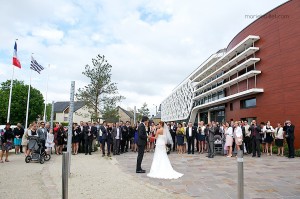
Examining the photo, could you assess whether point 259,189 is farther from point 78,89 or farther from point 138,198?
point 78,89

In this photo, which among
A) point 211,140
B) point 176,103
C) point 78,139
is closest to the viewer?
point 211,140

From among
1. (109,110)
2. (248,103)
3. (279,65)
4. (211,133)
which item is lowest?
(211,133)

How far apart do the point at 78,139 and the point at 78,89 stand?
34.1 ft

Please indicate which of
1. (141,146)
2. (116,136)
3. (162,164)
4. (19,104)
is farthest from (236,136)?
(19,104)

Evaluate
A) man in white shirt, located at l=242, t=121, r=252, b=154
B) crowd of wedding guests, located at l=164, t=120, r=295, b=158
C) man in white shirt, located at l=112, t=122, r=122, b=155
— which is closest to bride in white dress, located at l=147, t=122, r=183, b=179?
crowd of wedding guests, located at l=164, t=120, r=295, b=158

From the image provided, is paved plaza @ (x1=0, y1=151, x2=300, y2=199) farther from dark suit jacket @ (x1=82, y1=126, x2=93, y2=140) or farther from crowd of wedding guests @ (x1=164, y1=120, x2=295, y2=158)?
dark suit jacket @ (x1=82, y1=126, x2=93, y2=140)

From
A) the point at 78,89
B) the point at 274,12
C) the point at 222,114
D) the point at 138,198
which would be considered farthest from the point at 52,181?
the point at 222,114

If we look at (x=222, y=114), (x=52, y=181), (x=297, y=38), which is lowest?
(x=52, y=181)

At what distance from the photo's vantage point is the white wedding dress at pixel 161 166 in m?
9.11

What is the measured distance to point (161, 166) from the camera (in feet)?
30.7

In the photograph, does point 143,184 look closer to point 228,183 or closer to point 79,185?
point 79,185

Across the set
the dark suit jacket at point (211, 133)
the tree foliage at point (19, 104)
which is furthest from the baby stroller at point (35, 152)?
the tree foliage at point (19, 104)

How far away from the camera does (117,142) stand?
16.5m

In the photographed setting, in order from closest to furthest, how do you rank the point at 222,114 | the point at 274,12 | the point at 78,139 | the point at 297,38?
the point at 78,139 → the point at 297,38 → the point at 274,12 → the point at 222,114
